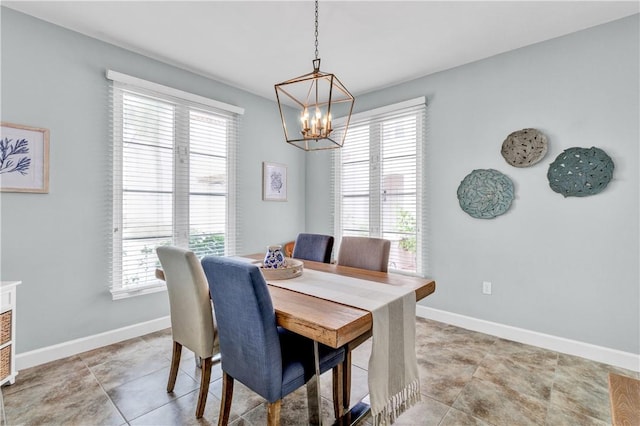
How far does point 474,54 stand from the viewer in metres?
2.98

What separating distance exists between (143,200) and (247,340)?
2.16 meters

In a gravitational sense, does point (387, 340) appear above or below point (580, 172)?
below

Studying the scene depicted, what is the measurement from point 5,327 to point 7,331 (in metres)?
0.04

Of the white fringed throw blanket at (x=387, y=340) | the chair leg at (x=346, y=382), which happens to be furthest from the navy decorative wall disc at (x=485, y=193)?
the chair leg at (x=346, y=382)

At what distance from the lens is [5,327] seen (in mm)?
2059

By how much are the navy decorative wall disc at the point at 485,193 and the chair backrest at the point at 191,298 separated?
2.58m

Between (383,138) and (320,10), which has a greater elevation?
(320,10)

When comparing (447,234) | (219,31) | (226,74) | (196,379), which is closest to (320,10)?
(219,31)

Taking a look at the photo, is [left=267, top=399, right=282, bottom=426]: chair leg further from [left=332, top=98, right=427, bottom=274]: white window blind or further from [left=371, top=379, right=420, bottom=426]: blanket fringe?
[left=332, top=98, right=427, bottom=274]: white window blind

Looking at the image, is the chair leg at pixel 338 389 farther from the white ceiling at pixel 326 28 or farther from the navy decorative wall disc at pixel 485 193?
the white ceiling at pixel 326 28

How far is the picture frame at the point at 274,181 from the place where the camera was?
4027 mm

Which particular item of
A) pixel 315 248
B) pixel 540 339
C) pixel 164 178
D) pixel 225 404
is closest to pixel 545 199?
pixel 540 339

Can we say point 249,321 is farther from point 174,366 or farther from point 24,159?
point 24,159

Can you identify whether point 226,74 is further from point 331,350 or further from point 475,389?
point 475,389
